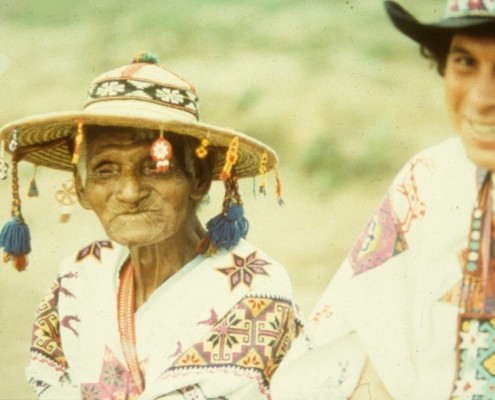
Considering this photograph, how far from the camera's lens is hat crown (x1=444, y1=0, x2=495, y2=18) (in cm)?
318

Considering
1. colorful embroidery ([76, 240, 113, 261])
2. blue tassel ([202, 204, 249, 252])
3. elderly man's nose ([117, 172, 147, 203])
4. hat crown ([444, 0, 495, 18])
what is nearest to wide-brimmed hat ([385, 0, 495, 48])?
hat crown ([444, 0, 495, 18])

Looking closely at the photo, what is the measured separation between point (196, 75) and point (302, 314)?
1.02 meters

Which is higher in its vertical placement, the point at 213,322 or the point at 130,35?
the point at 130,35

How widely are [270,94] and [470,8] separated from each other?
1141 mm

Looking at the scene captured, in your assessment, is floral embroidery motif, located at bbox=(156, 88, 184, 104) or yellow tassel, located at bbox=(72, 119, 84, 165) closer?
yellow tassel, located at bbox=(72, 119, 84, 165)

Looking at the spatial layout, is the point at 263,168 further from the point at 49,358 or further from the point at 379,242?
the point at 49,358

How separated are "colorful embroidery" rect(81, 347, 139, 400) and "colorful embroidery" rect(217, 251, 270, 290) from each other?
475 mm

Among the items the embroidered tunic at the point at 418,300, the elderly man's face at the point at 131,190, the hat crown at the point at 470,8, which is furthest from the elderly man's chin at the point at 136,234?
the hat crown at the point at 470,8

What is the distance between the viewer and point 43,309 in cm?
427

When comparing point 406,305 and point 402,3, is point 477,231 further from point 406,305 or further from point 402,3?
point 402,3

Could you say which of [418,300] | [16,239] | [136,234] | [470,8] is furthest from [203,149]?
[470,8]

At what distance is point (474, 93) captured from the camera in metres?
3.32

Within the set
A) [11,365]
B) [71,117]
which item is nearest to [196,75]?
[71,117]

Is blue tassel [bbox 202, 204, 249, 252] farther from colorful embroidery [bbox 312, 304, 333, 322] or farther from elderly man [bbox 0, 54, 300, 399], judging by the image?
colorful embroidery [bbox 312, 304, 333, 322]
